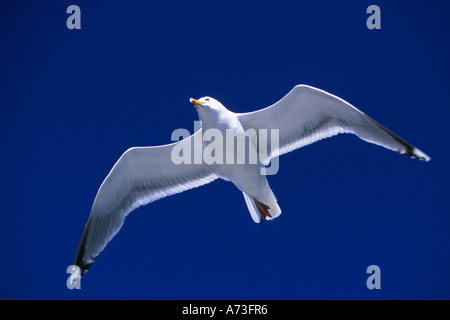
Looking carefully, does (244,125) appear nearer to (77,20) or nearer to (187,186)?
(187,186)

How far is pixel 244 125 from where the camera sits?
4.75 metres

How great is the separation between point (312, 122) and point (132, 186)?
180 centimetres

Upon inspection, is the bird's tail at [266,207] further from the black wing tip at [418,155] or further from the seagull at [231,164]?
the black wing tip at [418,155]

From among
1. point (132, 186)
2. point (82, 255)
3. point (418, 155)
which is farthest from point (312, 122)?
point (82, 255)

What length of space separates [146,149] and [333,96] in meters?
1.73

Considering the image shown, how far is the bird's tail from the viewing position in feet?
15.2

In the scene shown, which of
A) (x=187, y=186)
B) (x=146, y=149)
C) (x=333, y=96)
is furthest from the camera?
(x=187, y=186)

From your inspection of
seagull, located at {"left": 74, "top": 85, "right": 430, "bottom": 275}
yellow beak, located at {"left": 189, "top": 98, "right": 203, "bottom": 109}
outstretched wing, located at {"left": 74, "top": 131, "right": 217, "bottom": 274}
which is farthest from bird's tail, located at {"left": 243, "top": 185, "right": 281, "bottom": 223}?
yellow beak, located at {"left": 189, "top": 98, "right": 203, "bottom": 109}

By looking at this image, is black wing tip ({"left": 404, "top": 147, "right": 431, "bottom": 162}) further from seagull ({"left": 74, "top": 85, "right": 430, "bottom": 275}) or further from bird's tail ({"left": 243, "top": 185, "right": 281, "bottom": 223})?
bird's tail ({"left": 243, "top": 185, "right": 281, "bottom": 223})

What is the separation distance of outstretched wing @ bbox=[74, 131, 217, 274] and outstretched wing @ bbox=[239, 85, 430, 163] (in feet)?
2.25

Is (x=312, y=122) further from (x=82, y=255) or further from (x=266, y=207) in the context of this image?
(x=82, y=255)

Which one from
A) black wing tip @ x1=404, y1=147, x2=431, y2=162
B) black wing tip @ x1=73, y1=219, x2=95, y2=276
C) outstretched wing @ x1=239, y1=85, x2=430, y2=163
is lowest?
black wing tip @ x1=73, y1=219, x2=95, y2=276

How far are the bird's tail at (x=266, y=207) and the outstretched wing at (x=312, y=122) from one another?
1.17ft

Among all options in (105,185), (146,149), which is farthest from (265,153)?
(105,185)
